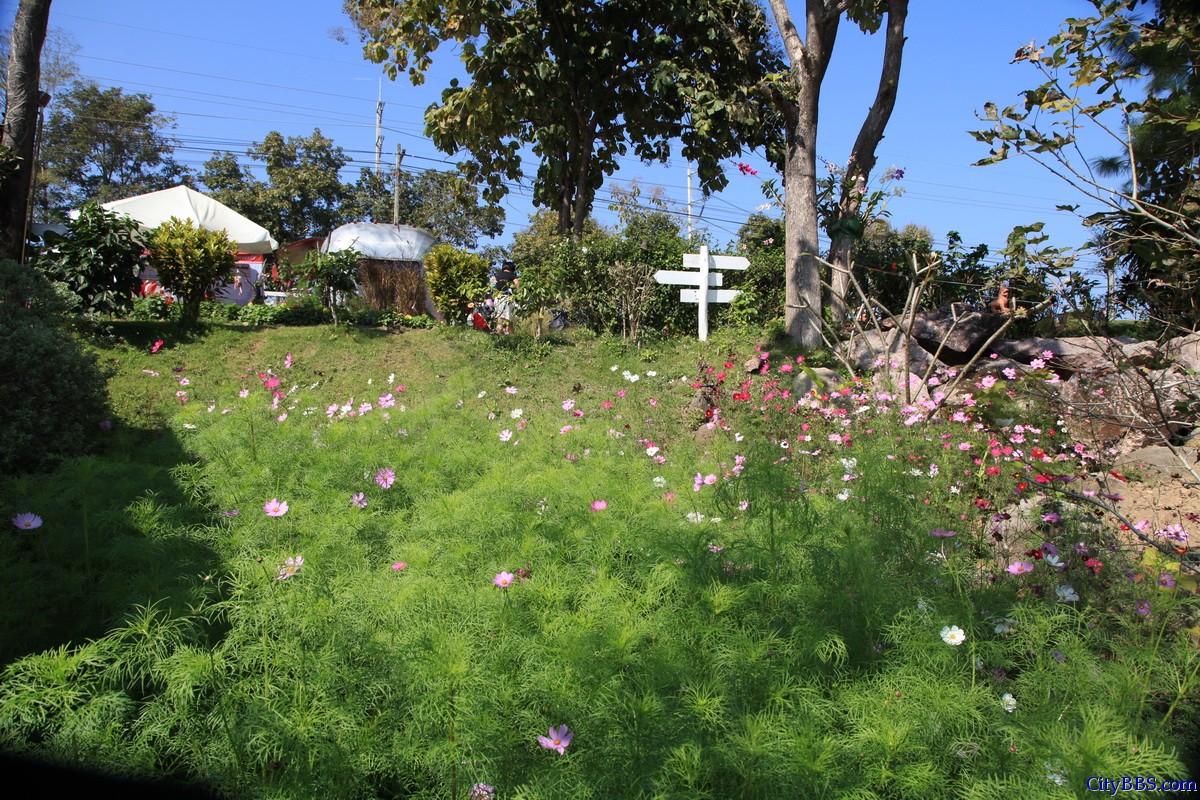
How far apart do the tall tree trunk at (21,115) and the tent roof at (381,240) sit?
929cm

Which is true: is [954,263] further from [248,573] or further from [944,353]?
[248,573]

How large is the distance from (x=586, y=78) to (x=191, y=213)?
27.3ft

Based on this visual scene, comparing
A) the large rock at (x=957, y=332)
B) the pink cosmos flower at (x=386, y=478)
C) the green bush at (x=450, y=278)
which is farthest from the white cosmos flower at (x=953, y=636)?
the green bush at (x=450, y=278)

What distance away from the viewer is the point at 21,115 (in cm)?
800

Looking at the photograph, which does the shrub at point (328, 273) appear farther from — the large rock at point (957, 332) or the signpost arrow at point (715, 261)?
the large rock at point (957, 332)

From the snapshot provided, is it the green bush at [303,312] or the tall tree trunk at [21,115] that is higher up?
the tall tree trunk at [21,115]

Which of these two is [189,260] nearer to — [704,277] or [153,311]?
[153,311]

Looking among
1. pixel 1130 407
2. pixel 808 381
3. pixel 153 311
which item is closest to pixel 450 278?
pixel 153 311

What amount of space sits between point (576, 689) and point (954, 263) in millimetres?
10060

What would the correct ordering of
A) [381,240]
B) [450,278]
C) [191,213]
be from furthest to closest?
[381,240] < [191,213] < [450,278]

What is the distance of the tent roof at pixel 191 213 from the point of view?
14.5 meters

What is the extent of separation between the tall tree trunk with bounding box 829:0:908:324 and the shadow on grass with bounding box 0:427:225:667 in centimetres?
786

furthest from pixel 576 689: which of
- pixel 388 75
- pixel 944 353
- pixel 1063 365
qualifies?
pixel 388 75

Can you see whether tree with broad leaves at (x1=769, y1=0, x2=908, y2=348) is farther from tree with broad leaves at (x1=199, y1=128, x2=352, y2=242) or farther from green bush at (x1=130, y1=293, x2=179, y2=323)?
tree with broad leaves at (x1=199, y1=128, x2=352, y2=242)
